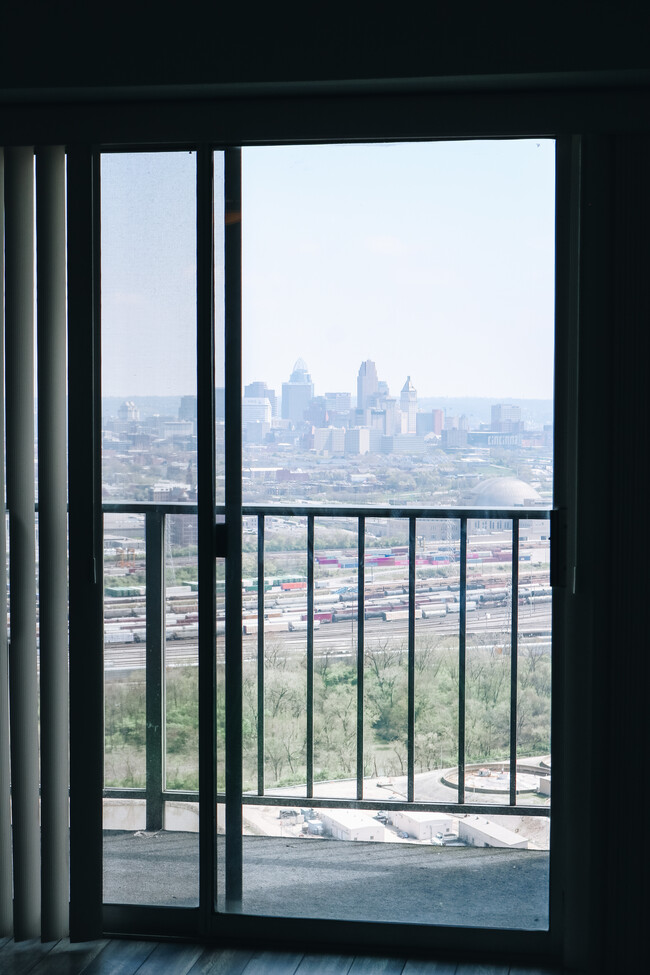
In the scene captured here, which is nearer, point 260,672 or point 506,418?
point 506,418

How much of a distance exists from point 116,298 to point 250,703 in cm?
112

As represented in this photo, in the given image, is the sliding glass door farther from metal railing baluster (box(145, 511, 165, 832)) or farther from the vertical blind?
the vertical blind

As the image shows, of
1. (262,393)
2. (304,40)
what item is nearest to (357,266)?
(262,393)

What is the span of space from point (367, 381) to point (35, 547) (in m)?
0.98

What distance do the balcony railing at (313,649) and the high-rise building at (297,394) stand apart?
0.79 feet

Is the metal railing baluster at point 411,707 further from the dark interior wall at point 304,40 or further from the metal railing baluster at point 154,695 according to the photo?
the dark interior wall at point 304,40

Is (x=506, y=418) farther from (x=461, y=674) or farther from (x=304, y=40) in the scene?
(x=304, y=40)

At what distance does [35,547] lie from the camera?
2439mm

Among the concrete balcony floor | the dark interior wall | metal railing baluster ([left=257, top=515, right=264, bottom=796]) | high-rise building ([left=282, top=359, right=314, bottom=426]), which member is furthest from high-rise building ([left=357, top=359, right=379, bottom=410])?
the concrete balcony floor

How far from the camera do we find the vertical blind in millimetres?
2377

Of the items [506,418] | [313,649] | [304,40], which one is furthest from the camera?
[313,649]

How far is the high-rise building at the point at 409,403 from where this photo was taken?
2336 millimetres

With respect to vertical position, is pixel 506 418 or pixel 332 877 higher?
pixel 506 418

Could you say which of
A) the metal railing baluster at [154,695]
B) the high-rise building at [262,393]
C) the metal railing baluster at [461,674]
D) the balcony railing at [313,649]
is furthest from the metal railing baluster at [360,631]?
the metal railing baluster at [154,695]
